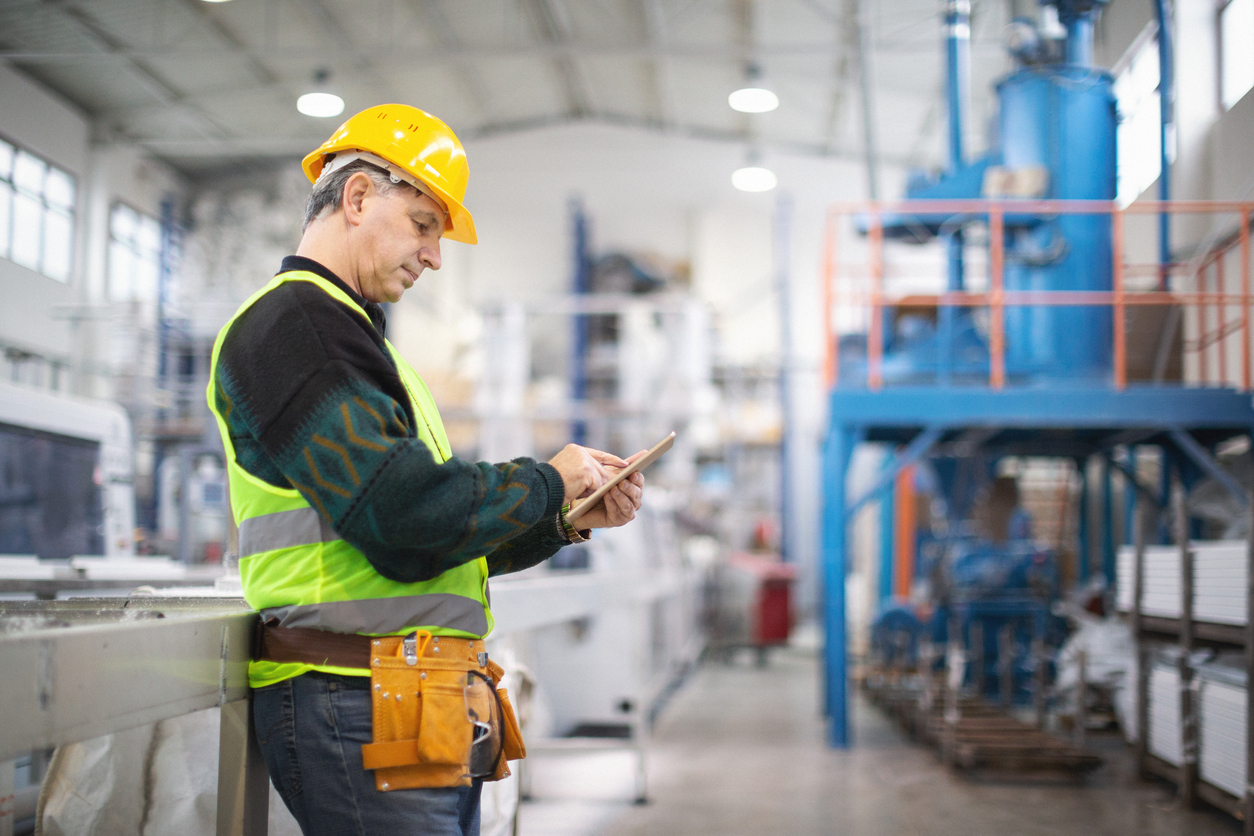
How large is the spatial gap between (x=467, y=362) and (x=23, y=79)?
17297 mm

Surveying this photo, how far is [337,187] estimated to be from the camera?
1762mm

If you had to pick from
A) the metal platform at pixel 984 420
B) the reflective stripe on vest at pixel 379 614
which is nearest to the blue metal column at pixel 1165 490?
the metal platform at pixel 984 420

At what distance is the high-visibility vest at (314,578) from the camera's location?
1.61 m

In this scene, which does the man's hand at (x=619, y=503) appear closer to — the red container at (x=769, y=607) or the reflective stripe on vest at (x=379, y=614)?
the reflective stripe on vest at (x=379, y=614)

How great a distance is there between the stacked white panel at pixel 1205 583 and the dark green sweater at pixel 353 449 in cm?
464

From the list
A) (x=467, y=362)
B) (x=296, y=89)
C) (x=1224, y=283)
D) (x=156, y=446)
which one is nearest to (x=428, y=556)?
(x=296, y=89)

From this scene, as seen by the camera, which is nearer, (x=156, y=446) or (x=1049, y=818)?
(x=1049, y=818)

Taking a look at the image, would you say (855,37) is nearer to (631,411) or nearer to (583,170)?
(631,411)

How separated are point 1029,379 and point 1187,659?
292 cm

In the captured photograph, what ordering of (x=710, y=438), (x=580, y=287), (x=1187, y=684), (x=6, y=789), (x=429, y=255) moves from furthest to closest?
(x=580, y=287) → (x=710, y=438) → (x=1187, y=684) → (x=6, y=789) → (x=429, y=255)

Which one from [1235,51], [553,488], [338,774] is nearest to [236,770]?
[338,774]

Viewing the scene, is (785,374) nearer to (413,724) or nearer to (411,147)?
(411,147)

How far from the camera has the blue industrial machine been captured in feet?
23.7

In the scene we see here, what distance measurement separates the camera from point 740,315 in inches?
885
